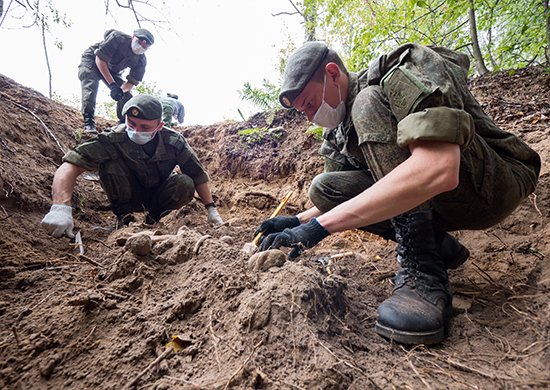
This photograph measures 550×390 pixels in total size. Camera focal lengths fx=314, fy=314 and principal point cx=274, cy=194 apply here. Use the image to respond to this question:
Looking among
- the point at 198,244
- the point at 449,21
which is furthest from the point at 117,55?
the point at 449,21

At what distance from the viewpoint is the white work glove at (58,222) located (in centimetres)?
242

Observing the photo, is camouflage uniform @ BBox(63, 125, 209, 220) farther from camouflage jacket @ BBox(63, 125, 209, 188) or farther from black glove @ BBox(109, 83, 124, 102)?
black glove @ BBox(109, 83, 124, 102)

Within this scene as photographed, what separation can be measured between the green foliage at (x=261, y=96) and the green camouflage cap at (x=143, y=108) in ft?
8.60

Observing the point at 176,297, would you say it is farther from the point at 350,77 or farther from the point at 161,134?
the point at 161,134

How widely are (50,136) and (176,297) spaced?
3992 mm

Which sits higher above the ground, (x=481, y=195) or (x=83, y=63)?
(x=83, y=63)

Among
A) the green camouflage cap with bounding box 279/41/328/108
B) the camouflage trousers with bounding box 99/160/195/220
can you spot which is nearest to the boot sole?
the green camouflage cap with bounding box 279/41/328/108

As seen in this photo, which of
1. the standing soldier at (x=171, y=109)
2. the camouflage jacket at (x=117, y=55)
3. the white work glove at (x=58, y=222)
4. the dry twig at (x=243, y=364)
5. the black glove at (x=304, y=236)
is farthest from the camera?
the standing soldier at (x=171, y=109)

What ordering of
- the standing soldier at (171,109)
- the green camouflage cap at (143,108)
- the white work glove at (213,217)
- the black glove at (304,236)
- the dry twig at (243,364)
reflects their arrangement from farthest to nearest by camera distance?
the standing soldier at (171,109) → the white work glove at (213,217) → the green camouflage cap at (143,108) → the black glove at (304,236) → the dry twig at (243,364)

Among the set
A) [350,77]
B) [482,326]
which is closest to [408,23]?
[350,77]

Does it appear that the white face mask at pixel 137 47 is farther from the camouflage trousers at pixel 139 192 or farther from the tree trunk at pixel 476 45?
the tree trunk at pixel 476 45

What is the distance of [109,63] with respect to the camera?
15.9 feet

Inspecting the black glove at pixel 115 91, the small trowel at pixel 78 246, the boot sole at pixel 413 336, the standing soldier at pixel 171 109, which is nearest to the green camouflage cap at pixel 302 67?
the boot sole at pixel 413 336

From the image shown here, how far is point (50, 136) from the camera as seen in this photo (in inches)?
162
